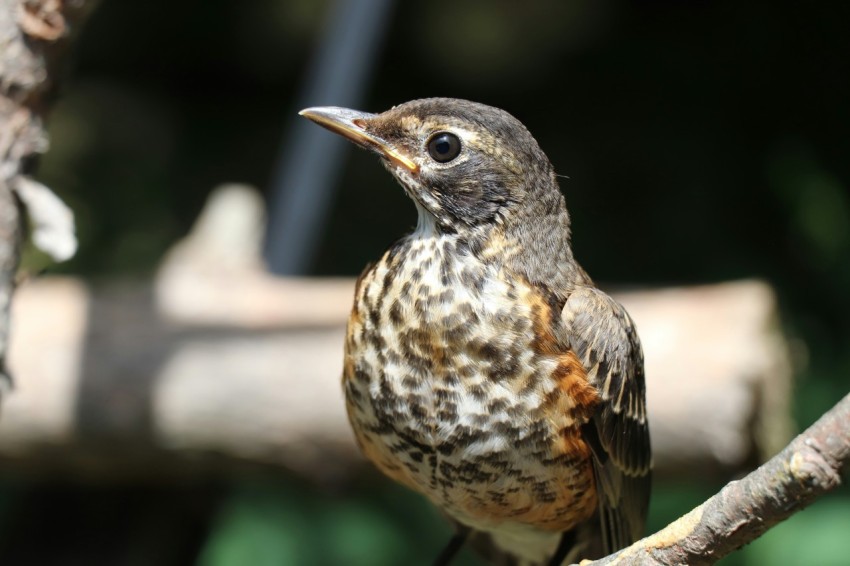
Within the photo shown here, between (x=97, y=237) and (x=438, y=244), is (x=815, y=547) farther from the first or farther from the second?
(x=97, y=237)

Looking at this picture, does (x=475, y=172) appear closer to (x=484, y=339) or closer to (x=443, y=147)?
(x=443, y=147)

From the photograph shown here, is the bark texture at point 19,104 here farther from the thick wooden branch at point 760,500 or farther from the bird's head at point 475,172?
the thick wooden branch at point 760,500

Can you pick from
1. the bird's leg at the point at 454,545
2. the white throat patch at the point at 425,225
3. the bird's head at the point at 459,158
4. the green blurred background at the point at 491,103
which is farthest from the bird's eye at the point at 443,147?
the green blurred background at the point at 491,103

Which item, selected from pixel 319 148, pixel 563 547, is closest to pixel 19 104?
pixel 563 547

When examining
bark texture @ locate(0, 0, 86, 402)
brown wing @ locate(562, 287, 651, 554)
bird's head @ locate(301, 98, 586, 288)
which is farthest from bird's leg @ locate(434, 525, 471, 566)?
bark texture @ locate(0, 0, 86, 402)

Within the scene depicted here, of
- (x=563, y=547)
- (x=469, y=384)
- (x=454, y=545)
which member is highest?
(x=469, y=384)

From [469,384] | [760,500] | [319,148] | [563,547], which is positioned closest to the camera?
[760,500]

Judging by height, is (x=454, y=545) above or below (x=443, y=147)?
below
